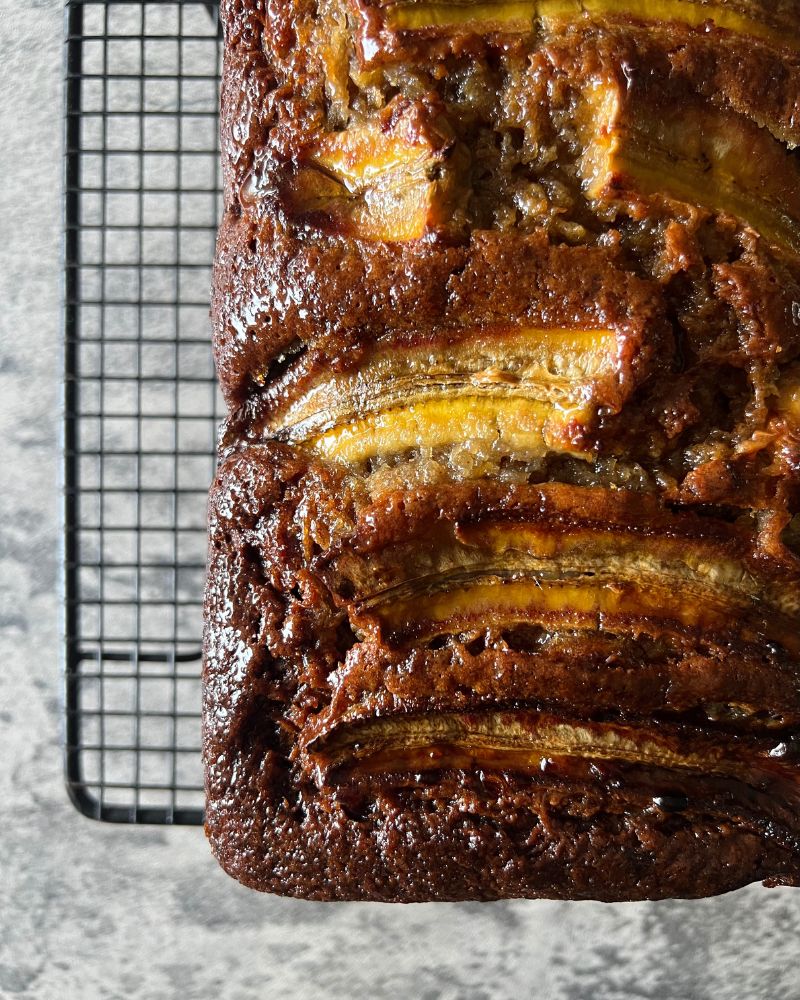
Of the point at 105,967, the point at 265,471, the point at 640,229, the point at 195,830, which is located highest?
the point at 640,229

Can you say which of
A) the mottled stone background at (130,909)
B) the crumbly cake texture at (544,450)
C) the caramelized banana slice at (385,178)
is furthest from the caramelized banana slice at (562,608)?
the mottled stone background at (130,909)

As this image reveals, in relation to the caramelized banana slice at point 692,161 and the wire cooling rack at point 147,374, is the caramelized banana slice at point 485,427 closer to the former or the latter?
the caramelized banana slice at point 692,161

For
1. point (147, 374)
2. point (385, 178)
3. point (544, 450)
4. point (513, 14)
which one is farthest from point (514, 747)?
point (147, 374)

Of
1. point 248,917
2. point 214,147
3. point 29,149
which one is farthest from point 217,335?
point 248,917


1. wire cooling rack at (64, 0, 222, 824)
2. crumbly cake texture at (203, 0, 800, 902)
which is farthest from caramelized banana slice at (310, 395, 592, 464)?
wire cooling rack at (64, 0, 222, 824)

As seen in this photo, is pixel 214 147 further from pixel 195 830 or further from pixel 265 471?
pixel 195 830

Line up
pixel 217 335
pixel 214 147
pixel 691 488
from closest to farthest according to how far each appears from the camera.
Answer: pixel 691 488
pixel 217 335
pixel 214 147

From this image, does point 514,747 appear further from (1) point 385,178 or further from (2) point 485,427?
(1) point 385,178
